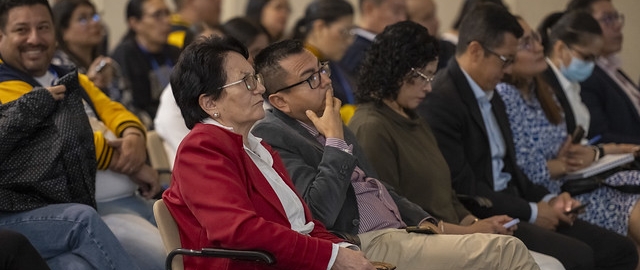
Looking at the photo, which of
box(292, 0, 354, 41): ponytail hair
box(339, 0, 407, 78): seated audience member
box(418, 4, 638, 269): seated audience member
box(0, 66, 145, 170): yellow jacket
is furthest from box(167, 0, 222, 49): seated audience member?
box(418, 4, 638, 269): seated audience member

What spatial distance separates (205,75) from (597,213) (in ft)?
8.70

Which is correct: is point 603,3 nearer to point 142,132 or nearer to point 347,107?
point 347,107

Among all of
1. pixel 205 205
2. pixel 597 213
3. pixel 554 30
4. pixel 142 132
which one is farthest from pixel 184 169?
pixel 554 30

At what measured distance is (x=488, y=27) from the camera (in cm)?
452

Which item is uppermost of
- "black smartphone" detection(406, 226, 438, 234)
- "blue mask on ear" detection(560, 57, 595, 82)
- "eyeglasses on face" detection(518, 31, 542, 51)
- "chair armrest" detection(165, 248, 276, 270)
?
"chair armrest" detection(165, 248, 276, 270)

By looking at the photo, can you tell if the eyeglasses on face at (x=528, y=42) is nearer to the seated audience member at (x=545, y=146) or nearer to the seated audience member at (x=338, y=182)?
the seated audience member at (x=545, y=146)

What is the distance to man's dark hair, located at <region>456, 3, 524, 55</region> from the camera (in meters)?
4.51

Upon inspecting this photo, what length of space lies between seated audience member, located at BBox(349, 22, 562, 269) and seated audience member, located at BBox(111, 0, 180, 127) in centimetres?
253

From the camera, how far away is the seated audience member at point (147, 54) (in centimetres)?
640

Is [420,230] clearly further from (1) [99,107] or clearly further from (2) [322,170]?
(1) [99,107]

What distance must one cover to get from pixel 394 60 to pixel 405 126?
263mm

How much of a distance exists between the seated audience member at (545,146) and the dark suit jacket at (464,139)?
34 cm

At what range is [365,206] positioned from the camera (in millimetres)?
3555

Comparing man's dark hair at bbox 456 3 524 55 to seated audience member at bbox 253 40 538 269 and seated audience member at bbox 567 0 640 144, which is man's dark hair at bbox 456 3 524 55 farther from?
seated audience member at bbox 567 0 640 144
